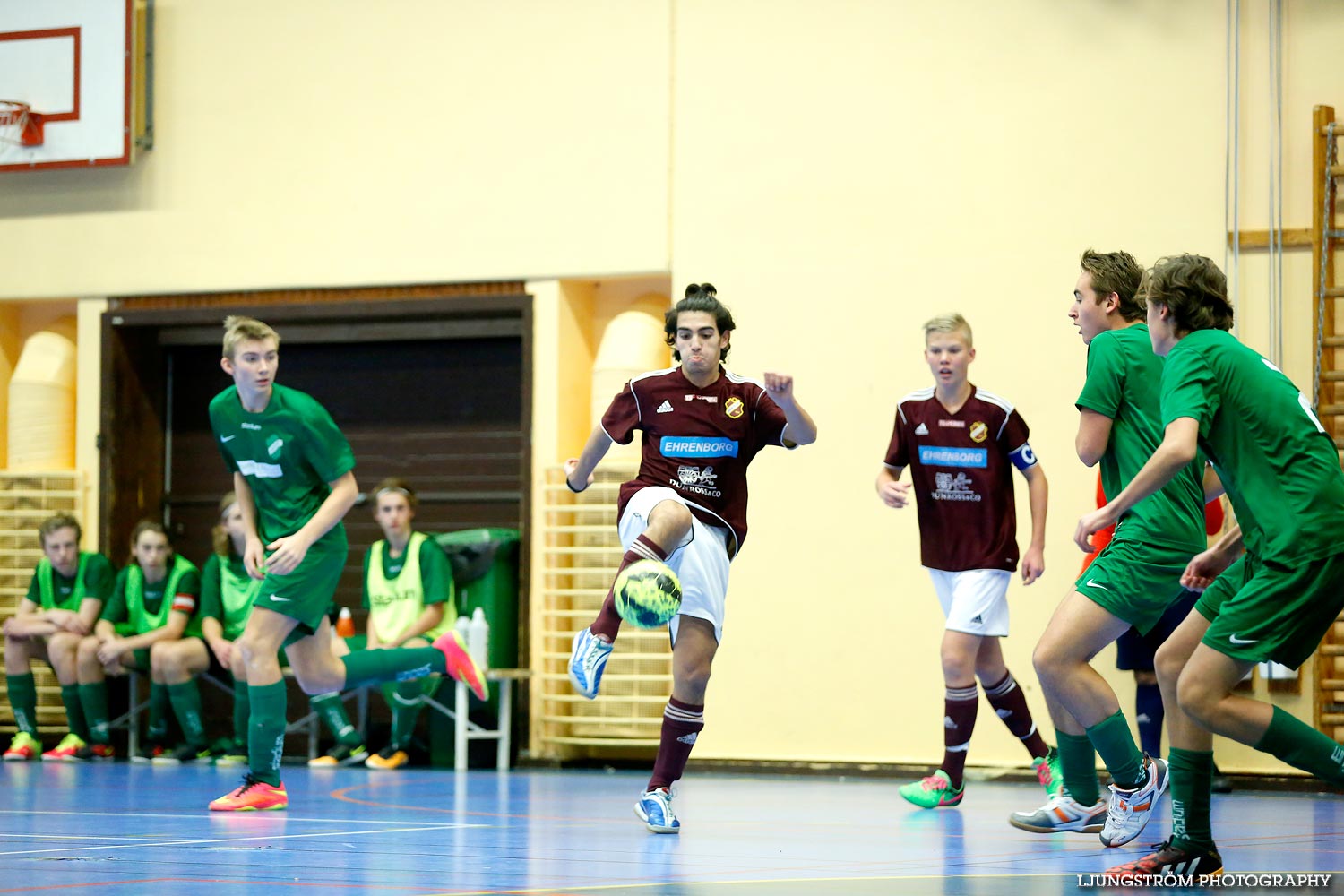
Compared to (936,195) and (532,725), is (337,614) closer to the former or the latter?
(532,725)

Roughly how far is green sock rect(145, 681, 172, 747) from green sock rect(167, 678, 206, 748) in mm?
210

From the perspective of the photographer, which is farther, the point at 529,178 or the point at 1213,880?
the point at 529,178

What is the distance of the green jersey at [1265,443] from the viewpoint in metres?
3.83

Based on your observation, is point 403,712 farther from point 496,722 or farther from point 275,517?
point 275,517

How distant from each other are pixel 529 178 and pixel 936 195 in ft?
8.36

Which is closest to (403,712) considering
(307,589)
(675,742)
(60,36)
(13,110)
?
(307,589)

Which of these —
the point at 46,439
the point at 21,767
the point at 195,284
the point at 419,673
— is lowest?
the point at 21,767

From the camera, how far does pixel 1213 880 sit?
4.01 m

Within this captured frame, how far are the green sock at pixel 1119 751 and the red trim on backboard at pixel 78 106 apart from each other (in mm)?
7942

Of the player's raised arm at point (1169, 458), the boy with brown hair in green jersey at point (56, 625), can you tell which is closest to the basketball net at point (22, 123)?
the boy with brown hair in green jersey at point (56, 625)

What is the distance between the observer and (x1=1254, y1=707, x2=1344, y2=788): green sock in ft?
12.7

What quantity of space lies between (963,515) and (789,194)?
10.3 ft

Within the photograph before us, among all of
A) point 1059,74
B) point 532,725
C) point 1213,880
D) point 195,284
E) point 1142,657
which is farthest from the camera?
point 195,284

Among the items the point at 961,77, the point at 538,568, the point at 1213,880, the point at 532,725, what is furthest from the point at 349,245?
the point at 1213,880
